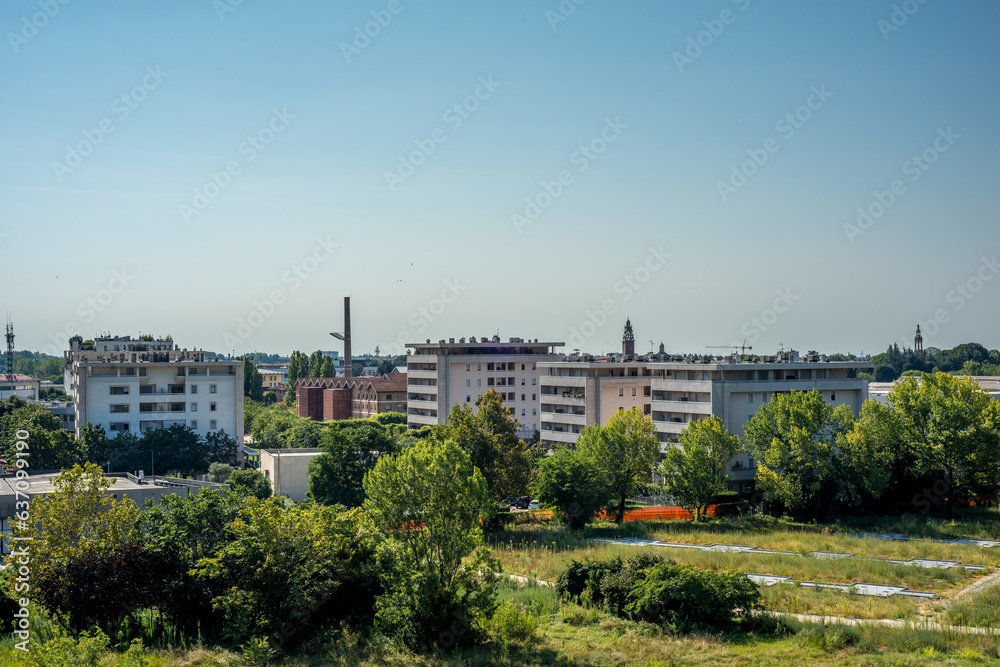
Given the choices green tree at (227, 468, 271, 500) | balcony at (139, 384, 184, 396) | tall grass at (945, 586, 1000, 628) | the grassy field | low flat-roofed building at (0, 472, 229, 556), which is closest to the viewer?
tall grass at (945, 586, 1000, 628)

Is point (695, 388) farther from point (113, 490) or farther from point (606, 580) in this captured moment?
point (113, 490)

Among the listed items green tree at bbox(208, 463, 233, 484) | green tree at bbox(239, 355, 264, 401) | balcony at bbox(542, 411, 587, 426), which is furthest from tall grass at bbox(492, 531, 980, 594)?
green tree at bbox(239, 355, 264, 401)

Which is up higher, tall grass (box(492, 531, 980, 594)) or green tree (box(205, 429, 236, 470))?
green tree (box(205, 429, 236, 470))

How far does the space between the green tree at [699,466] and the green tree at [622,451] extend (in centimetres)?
144

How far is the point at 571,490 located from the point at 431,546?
21640 mm

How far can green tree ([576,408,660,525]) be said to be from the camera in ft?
158

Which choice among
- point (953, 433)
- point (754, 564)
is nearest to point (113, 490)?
point (754, 564)

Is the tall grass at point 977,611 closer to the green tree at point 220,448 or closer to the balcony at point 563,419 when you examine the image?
the balcony at point 563,419

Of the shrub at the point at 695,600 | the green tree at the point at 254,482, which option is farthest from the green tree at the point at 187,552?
the green tree at the point at 254,482

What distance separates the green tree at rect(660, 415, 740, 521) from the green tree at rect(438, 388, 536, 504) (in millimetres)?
8074

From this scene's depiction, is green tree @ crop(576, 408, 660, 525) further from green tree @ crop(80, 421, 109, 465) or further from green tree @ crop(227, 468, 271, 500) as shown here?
green tree @ crop(80, 421, 109, 465)

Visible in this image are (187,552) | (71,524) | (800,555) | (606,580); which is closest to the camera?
(71,524)

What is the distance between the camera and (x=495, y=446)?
159 ft

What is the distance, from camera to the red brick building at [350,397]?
116938 mm
